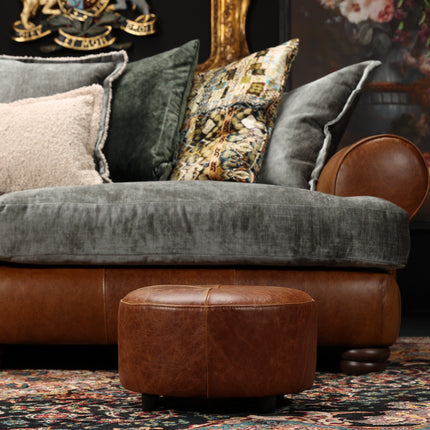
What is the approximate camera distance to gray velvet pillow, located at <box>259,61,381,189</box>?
2230 millimetres

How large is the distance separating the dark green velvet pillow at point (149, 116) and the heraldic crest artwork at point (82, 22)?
922 millimetres

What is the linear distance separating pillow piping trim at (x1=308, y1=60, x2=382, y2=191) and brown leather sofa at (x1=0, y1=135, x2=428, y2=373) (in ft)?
1.68

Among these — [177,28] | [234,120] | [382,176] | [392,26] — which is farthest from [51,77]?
[392,26]

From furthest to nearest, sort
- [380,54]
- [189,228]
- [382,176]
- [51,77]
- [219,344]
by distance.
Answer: [380,54] → [51,77] → [382,176] → [189,228] → [219,344]

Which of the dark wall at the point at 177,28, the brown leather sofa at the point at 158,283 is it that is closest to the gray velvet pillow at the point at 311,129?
the brown leather sofa at the point at 158,283

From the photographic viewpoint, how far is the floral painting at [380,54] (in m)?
3.28

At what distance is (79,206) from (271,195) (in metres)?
0.53

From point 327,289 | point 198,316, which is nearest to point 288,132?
point 327,289

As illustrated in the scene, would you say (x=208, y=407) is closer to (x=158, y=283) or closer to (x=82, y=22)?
(x=158, y=283)

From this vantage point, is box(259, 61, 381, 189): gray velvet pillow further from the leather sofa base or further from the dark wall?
the dark wall

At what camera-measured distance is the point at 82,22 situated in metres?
3.42

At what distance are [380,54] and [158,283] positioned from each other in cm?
208

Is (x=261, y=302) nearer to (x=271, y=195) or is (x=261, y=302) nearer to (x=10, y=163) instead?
(x=271, y=195)

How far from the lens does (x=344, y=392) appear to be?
4.96ft
